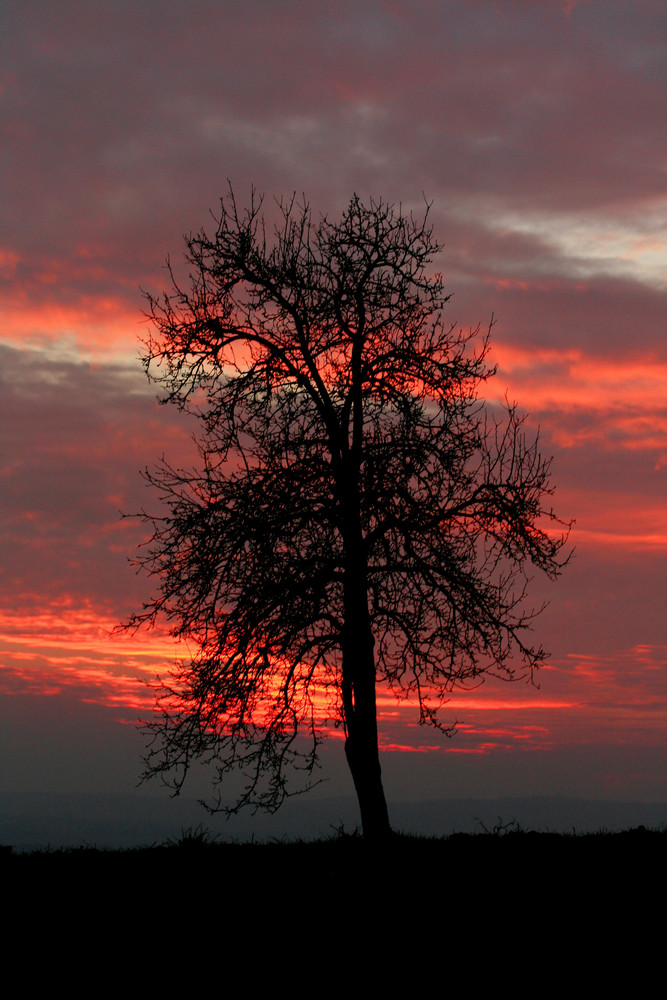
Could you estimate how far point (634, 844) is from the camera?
12633 millimetres

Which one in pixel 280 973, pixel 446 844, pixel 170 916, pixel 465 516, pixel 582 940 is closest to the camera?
pixel 280 973

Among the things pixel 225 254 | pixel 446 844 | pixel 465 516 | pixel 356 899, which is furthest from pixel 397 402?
pixel 356 899

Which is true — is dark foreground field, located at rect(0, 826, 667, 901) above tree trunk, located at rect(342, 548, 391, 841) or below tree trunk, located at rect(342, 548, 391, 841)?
below

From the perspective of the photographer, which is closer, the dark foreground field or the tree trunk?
the dark foreground field

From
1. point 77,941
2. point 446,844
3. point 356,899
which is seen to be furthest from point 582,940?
point 77,941

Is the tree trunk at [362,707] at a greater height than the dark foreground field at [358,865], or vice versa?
the tree trunk at [362,707]

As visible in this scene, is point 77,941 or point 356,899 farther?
point 356,899

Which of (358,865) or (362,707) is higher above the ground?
(362,707)

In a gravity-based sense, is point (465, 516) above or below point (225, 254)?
below

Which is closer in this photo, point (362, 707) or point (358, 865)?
point (358, 865)

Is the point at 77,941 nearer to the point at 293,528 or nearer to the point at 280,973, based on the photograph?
the point at 280,973

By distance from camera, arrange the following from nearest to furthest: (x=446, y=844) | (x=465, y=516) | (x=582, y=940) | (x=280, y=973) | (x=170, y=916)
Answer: (x=280, y=973)
(x=582, y=940)
(x=170, y=916)
(x=446, y=844)
(x=465, y=516)

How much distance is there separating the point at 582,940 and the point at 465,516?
306 inches

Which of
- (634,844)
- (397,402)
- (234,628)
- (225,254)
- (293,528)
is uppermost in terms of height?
(225,254)
